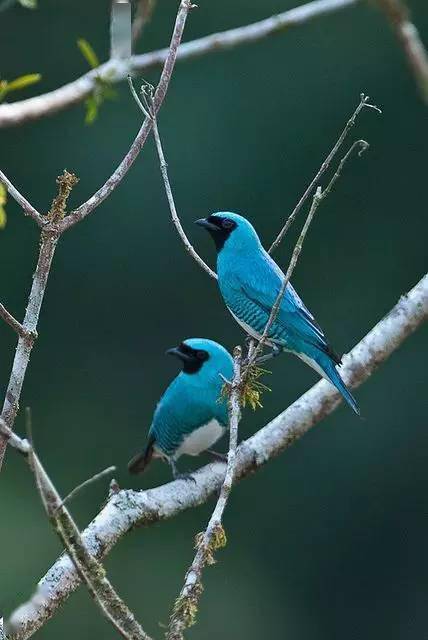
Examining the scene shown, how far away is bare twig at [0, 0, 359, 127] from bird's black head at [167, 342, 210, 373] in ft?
12.5

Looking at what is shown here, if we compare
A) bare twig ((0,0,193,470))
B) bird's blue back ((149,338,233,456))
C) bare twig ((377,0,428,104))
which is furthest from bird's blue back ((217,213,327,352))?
bare twig ((377,0,428,104))

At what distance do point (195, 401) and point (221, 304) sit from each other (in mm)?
9062

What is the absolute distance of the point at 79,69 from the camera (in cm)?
1750

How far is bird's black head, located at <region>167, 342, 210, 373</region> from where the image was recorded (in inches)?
293

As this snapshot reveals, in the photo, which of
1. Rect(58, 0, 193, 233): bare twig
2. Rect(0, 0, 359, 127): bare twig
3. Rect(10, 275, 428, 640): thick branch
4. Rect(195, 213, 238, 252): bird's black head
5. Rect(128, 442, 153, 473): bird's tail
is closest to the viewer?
Rect(0, 0, 359, 127): bare twig

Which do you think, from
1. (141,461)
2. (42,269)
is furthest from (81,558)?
(141,461)

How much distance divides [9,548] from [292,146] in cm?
538

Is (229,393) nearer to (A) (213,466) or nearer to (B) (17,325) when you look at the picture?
(B) (17,325)

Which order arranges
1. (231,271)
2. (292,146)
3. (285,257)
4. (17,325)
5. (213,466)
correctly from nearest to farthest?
1. (17,325)
2. (213,466)
3. (231,271)
4. (285,257)
5. (292,146)

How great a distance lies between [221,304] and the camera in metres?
16.6

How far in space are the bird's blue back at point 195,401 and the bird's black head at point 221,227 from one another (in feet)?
2.67

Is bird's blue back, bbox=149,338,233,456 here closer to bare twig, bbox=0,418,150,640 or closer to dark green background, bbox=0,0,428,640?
Result: bare twig, bbox=0,418,150,640

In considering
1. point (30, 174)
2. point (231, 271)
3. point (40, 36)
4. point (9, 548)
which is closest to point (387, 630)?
point (9, 548)

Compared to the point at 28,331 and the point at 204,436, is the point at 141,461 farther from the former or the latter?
the point at 28,331
